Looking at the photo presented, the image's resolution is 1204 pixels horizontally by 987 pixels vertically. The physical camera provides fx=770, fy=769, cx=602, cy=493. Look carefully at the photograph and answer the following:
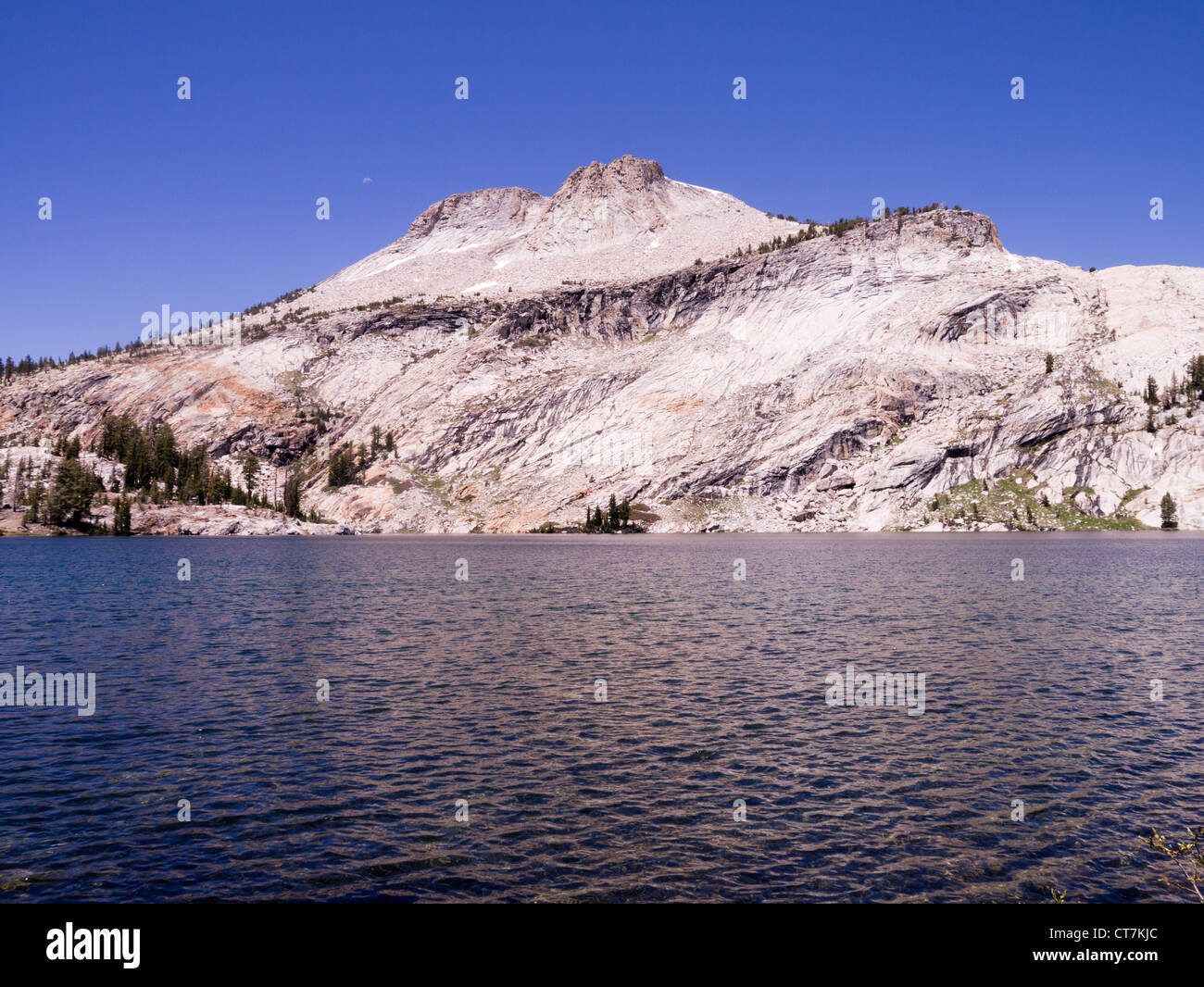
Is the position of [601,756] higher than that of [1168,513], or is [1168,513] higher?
[1168,513]

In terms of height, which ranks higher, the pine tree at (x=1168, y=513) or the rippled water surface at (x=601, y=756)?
the pine tree at (x=1168, y=513)

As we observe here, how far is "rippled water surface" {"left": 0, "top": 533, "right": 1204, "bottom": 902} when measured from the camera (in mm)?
19656

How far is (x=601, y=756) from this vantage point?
2836 centimetres

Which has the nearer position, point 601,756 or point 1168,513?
point 601,756

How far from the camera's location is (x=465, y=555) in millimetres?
→ 140875

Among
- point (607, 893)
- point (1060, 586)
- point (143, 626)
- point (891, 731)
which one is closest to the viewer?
point (607, 893)

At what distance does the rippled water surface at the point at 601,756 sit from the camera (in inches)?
774

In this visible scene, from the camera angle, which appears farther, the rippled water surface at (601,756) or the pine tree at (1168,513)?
the pine tree at (1168,513)

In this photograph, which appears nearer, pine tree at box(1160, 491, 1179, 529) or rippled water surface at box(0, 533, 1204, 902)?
rippled water surface at box(0, 533, 1204, 902)

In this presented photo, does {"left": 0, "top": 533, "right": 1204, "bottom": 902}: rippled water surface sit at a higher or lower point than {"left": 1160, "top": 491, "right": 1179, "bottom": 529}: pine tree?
lower
